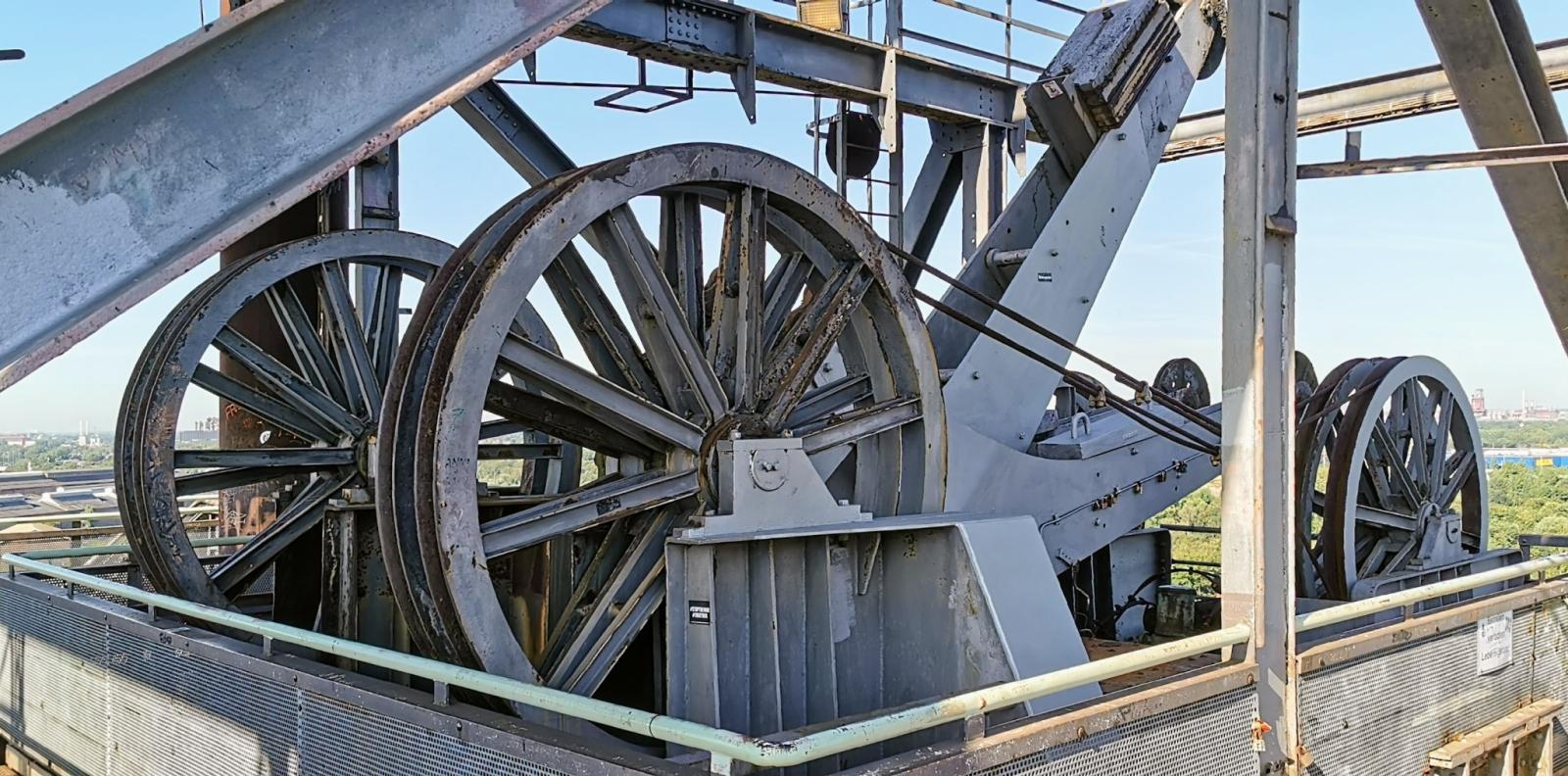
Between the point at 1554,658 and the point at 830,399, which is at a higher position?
the point at 830,399

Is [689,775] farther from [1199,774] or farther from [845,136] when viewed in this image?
[845,136]

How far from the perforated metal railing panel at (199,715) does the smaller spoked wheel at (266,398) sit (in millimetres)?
737

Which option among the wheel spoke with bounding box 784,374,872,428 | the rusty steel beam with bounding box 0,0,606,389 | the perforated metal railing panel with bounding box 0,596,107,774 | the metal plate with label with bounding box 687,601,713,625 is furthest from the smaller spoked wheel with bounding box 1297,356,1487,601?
the rusty steel beam with bounding box 0,0,606,389

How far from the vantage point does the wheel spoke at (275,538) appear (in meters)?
7.79

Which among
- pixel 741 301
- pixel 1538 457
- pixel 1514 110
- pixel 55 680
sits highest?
pixel 1514 110

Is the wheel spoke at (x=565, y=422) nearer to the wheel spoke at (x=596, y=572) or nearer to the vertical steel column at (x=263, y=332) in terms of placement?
the wheel spoke at (x=596, y=572)

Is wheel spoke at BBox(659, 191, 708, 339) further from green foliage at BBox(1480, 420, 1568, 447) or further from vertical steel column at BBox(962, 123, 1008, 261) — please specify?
green foliage at BBox(1480, 420, 1568, 447)

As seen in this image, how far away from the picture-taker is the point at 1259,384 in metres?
4.80

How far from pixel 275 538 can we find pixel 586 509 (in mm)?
3170

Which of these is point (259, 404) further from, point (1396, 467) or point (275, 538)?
point (1396, 467)

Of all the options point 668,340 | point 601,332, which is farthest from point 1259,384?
point 601,332

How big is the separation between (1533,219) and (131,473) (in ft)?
25.1

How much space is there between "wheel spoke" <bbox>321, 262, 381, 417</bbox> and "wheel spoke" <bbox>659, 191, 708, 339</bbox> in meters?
2.73

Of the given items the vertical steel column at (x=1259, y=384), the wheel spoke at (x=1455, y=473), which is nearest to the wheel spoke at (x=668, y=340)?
the vertical steel column at (x=1259, y=384)
